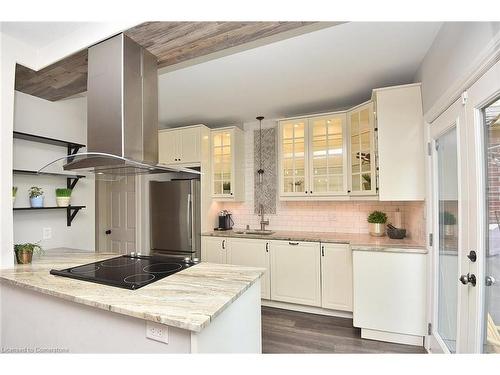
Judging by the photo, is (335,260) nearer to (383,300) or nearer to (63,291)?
(383,300)

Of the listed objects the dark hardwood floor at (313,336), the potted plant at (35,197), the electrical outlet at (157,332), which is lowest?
the dark hardwood floor at (313,336)

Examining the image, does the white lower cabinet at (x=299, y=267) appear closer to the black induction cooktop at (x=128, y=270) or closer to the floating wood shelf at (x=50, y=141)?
the black induction cooktop at (x=128, y=270)

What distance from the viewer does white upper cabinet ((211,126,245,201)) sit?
354 cm

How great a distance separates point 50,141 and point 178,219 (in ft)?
5.57

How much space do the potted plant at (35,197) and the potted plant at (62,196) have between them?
146 mm

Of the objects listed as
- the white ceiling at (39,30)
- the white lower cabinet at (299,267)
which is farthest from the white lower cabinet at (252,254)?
the white ceiling at (39,30)

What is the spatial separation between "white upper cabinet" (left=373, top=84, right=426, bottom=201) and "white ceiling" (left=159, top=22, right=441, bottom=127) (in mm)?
247

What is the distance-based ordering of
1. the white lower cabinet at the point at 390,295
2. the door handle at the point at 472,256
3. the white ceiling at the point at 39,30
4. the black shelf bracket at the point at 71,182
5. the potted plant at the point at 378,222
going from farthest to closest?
1. the potted plant at the point at 378,222
2. the black shelf bracket at the point at 71,182
3. the white lower cabinet at the point at 390,295
4. the white ceiling at the point at 39,30
5. the door handle at the point at 472,256

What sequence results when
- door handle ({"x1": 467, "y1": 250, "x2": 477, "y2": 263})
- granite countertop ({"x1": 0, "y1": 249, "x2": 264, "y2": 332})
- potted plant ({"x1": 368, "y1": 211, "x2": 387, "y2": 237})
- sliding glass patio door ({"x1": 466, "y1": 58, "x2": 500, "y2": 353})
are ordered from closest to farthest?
1. granite countertop ({"x1": 0, "y1": 249, "x2": 264, "y2": 332})
2. sliding glass patio door ({"x1": 466, "y1": 58, "x2": 500, "y2": 353})
3. door handle ({"x1": 467, "y1": 250, "x2": 477, "y2": 263})
4. potted plant ({"x1": 368, "y1": 211, "x2": 387, "y2": 237})

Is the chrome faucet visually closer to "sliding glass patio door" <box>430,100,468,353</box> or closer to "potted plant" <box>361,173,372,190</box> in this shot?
"potted plant" <box>361,173,372,190</box>

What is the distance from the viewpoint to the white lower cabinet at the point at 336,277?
8.85 feet

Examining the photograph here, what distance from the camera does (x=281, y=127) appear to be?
3.31 m

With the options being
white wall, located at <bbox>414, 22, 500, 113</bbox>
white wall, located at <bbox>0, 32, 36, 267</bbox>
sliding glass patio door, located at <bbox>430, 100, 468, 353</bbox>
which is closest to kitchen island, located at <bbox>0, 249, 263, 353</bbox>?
white wall, located at <bbox>0, 32, 36, 267</bbox>

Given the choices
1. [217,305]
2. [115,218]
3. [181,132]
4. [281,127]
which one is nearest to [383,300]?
[217,305]
